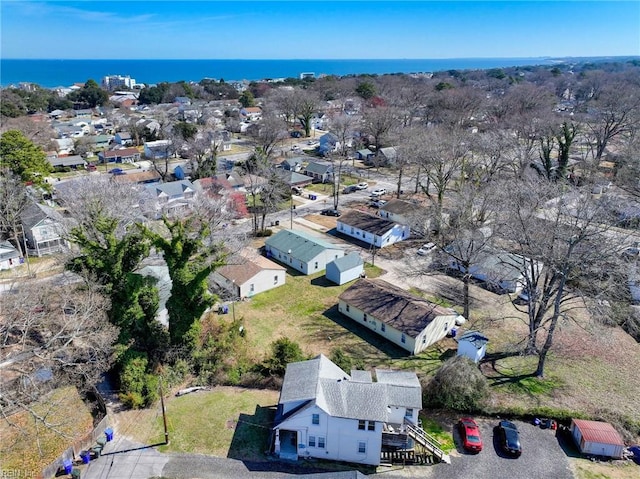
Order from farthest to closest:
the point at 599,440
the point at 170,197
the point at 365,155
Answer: the point at 365,155 < the point at 170,197 < the point at 599,440

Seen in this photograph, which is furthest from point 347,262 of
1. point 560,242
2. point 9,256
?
point 9,256

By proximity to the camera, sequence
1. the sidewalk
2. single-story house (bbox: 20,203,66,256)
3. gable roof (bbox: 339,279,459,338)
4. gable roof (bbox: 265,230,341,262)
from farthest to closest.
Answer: single-story house (bbox: 20,203,66,256) < gable roof (bbox: 265,230,341,262) < gable roof (bbox: 339,279,459,338) < the sidewalk

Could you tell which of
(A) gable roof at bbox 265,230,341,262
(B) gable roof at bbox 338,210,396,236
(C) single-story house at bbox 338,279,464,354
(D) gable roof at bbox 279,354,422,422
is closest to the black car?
(D) gable roof at bbox 279,354,422,422

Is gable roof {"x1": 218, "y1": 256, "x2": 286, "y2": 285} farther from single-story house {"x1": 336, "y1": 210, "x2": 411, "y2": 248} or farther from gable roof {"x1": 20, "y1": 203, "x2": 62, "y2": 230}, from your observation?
gable roof {"x1": 20, "y1": 203, "x2": 62, "y2": 230}

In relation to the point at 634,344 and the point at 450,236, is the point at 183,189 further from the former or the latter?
the point at 634,344

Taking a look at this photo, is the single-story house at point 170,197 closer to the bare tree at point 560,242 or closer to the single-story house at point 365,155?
the bare tree at point 560,242

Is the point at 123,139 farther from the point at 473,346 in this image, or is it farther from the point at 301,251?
the point at 473,346
